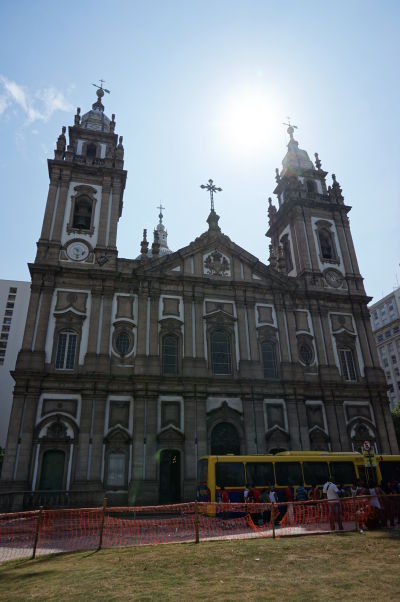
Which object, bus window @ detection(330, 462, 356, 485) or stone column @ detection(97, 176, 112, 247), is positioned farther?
stone column @ detection(97, 176, 112, 247)

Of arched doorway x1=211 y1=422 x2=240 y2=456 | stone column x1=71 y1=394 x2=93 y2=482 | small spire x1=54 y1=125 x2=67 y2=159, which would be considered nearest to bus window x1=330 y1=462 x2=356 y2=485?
arched doorway x1=211 y1=422 x2=240 y2=456

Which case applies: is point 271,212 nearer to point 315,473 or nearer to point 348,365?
point 348,365

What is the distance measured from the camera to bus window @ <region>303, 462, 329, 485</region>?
741 inches

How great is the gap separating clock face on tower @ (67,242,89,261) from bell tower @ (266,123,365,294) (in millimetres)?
13943

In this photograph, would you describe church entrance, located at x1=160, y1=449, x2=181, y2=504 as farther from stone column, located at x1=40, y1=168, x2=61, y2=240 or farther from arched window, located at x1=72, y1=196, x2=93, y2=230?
arched window, located at x1=72, y1=196, x2=93, y2=230

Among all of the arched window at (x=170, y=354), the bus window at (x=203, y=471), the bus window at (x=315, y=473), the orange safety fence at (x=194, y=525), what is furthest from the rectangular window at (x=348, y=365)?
the orange safety fence at (x=194, y=525)

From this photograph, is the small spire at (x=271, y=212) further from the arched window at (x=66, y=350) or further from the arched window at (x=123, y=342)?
the arched window at (x=66, y=350)

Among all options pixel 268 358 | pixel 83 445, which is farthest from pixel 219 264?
pixel 83 445

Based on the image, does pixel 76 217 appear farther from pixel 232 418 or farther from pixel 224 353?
pixel 232 418

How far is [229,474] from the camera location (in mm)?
18188

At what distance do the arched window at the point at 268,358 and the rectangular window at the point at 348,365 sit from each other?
16.4ft

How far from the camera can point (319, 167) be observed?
127 feet

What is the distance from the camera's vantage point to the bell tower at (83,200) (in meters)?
27.1

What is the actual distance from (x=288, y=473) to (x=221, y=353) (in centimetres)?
920
